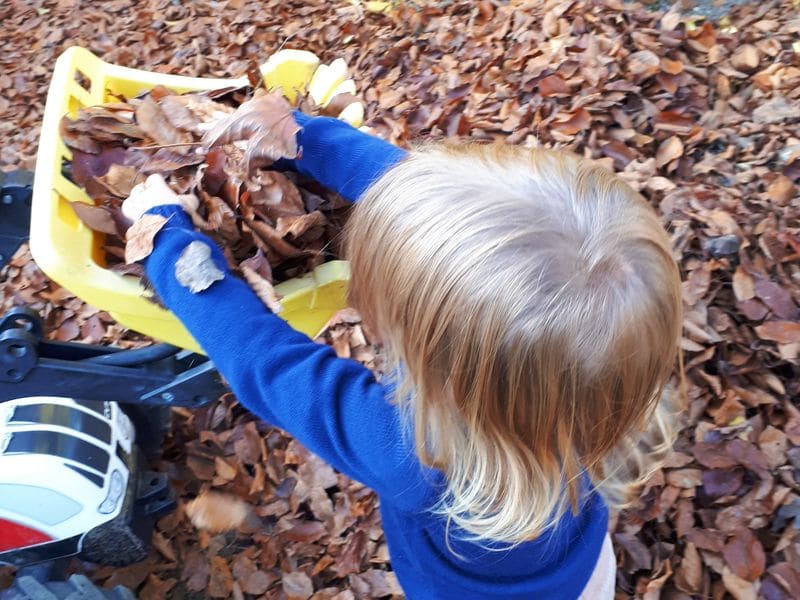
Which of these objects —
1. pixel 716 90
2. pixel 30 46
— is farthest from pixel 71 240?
pixel 30 46

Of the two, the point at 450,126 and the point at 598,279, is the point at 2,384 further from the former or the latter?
the point at 450,126

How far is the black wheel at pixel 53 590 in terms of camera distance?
141cm

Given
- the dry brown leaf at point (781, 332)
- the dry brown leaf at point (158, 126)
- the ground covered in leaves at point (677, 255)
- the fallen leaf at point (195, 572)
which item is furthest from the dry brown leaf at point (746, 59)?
the fallen leaf at point (195, 572)

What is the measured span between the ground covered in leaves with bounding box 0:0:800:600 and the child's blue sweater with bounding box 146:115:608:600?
0.56 metres

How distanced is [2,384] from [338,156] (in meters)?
0.69

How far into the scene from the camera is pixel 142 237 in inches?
39.2

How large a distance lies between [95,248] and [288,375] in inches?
15.1

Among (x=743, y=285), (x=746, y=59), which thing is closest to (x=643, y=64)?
(x=746, y=59)

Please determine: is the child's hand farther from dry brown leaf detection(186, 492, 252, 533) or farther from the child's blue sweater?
dry brown leaf detection(186, 492, 252, 533)

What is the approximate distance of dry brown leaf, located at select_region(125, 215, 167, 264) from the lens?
3.24 ft

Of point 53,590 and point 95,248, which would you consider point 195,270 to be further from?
point 53,590

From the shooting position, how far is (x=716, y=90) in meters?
2.22

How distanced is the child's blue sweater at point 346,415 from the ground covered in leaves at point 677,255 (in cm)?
56

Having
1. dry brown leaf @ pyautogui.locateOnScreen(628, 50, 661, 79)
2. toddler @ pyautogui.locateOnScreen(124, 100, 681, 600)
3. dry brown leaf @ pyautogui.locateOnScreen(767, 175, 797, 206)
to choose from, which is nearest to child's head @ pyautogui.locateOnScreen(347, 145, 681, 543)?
toddler @ pyautogui.locateOnScreen(124, 100, 681, 600)
